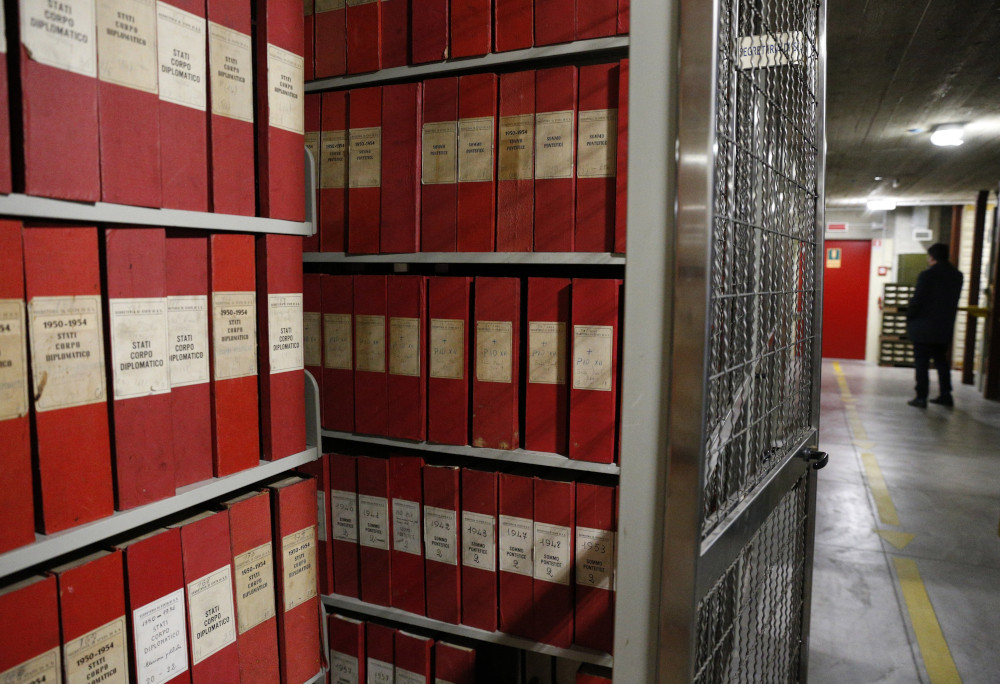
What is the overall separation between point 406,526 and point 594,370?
65 centimetres

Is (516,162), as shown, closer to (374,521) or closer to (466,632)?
→ (374,521)

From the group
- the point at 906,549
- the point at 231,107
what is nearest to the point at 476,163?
the point at 231,107

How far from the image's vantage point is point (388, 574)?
1624mm

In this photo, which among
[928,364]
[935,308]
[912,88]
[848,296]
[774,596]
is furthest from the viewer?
[848,296]

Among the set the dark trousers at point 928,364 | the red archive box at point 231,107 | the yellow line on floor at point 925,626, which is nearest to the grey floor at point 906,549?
the yellow line on floor at point 925,626

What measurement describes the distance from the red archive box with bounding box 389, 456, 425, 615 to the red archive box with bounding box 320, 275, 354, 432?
183 millimetres

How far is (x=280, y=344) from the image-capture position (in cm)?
120

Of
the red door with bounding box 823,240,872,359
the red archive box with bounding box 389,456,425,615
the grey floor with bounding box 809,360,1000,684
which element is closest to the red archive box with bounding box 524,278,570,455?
the red archive box with bounding box 389,456,425,615

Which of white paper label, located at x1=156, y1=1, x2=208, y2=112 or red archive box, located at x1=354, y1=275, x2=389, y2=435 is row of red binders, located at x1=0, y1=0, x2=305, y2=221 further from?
red archive box, located at x1=354, y1=275, x2=389, y2=435

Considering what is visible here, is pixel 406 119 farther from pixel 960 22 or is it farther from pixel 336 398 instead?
pixel 960 22

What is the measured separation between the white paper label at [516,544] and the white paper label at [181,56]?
106 cm

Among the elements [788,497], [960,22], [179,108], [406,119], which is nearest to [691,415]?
[788,497]

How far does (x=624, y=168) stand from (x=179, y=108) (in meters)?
0.83

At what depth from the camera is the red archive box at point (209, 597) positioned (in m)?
1.03
